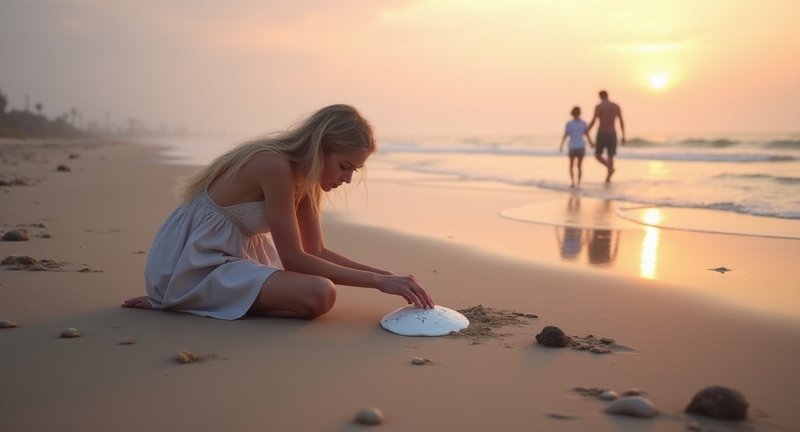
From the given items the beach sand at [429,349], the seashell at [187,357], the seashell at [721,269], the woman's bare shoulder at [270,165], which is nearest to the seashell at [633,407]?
the beach sand at [429,349]

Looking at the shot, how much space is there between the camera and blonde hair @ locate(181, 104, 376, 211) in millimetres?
3479

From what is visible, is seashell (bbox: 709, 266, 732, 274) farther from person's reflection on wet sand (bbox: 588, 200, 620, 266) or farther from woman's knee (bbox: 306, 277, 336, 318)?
woman's knee (bbox: 306, 277, 336, 318)

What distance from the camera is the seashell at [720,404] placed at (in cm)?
227

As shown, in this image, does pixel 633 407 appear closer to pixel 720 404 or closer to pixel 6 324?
pixel 720 404

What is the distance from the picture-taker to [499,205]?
955 centimetres

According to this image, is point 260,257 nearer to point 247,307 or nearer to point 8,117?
point 247,307

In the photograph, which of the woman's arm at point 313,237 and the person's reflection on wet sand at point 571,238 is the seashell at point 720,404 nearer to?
the woman's arm at point 313,237

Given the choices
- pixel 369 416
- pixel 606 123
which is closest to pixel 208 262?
pixel 369 416

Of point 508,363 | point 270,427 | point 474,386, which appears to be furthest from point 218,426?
point 508,363

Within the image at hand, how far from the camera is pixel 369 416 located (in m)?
2.21

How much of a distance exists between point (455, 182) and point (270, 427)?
1197 centimetres

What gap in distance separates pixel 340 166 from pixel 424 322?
923mm

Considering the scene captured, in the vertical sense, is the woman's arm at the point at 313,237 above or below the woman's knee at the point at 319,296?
above

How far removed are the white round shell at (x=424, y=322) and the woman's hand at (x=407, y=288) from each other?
2.5 inches
